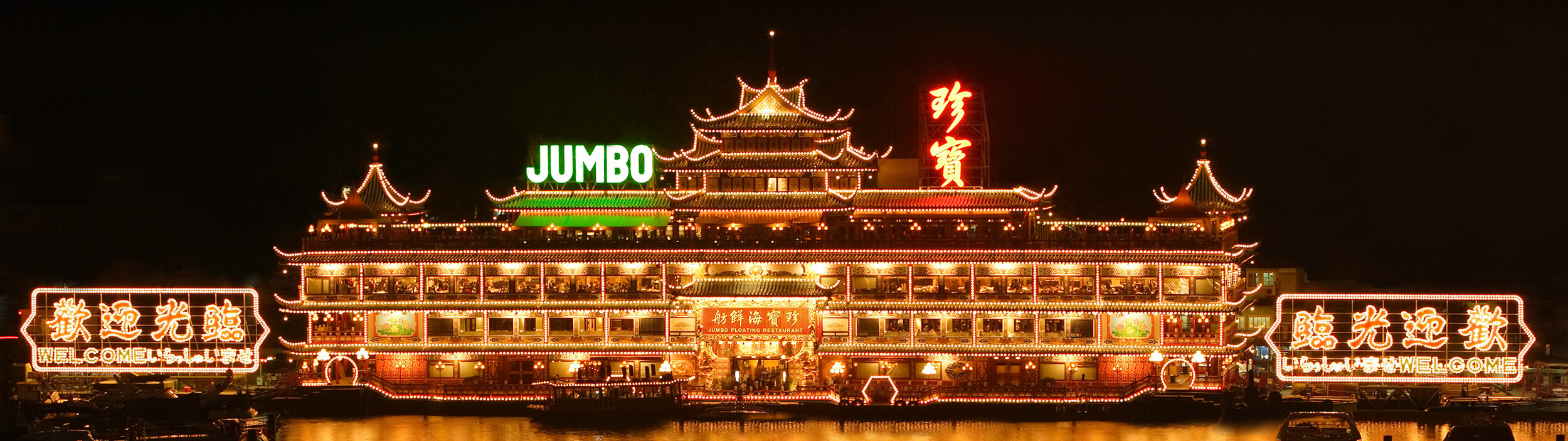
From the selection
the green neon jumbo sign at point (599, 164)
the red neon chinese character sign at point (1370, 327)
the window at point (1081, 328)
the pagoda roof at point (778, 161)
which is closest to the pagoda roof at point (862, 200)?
the pagoda roof at point (778, 161)

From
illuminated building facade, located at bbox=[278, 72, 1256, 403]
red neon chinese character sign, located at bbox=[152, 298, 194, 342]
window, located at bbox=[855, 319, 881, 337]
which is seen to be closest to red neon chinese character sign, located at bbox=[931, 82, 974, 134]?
illuminated building facade, located at bbox=[278, 72, 1256, 403]

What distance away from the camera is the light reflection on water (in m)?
51.5

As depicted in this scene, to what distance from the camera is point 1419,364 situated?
57.3 metres

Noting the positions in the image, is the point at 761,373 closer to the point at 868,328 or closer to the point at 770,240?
the point at 868,328

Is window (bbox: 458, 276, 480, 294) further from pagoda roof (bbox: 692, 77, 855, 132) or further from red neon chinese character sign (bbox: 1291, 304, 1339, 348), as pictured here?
red neon chinese character sign (bbox: 1291, 304, 1339, 348)

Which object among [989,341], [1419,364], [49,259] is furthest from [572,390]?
[49,259]

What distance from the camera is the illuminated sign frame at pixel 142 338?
61.3 m

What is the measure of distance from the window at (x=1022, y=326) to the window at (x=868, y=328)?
207 inches

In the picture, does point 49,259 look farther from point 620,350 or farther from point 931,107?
point 931,107

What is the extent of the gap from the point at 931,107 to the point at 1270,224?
41318 mm

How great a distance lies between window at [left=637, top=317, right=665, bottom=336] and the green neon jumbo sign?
7510mm

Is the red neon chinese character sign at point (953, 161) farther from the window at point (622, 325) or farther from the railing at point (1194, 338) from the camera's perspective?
the window at point (622, 325)

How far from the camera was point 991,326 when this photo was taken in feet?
204

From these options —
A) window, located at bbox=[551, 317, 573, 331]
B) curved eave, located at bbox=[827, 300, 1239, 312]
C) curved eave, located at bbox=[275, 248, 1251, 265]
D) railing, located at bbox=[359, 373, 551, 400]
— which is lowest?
railing, located at bbox=[359, 373, 551, 400]
